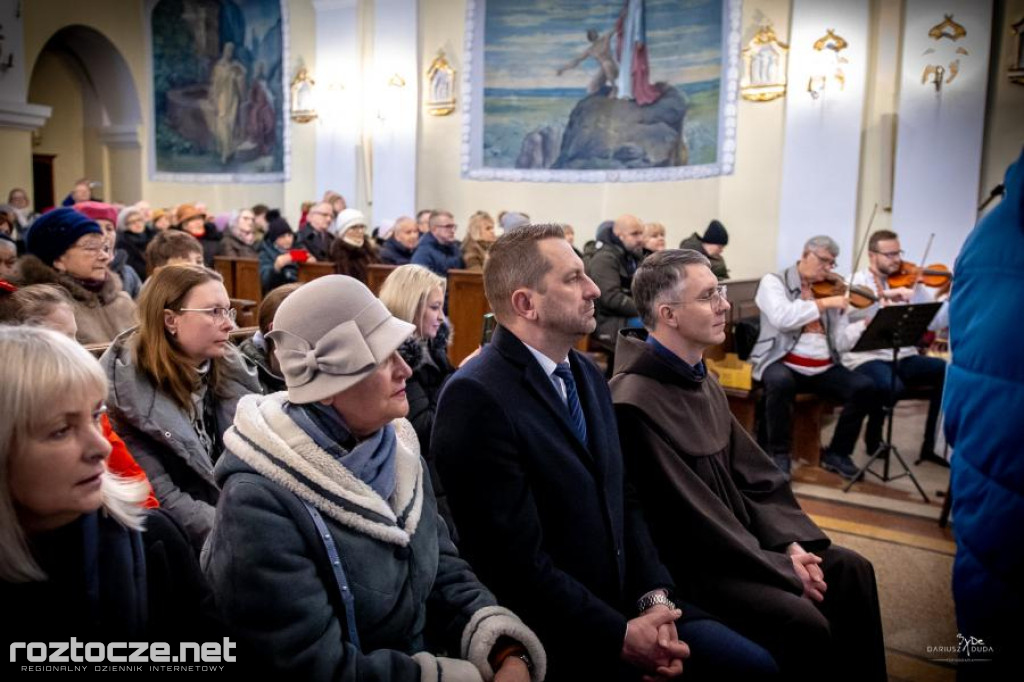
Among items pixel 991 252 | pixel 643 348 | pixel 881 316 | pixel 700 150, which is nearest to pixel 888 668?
pixel 643 348

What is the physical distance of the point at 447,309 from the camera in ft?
25.1

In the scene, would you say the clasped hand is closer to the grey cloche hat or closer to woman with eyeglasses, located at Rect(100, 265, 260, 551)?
the grey cloche hat

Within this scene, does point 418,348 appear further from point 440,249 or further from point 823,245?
point 440,249

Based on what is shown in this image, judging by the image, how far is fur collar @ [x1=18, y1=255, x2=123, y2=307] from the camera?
4121 mm

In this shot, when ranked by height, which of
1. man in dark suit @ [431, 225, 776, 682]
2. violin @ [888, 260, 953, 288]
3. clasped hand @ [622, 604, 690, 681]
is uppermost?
violin @ [888, 260, 953, 288]

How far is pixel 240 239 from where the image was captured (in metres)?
10.7

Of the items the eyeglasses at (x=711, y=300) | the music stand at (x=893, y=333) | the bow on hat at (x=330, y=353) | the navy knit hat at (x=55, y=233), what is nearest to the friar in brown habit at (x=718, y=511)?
the eyeglasses at (x=711, y=300)

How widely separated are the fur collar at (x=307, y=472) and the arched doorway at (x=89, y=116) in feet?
56.9

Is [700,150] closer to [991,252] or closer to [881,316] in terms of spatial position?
[881,316]

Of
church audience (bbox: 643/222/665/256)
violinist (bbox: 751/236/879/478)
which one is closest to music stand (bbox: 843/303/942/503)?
violinist (bbox: 751/236/879/478)

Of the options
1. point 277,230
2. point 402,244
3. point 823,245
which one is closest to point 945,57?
point 823,245

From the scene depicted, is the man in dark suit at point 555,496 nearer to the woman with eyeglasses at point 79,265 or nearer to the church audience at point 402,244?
the woman with eyeglasses at point 79,265

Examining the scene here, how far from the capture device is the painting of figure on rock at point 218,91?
15539 millimetres

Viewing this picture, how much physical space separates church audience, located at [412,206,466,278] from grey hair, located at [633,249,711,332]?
16.6 feet
